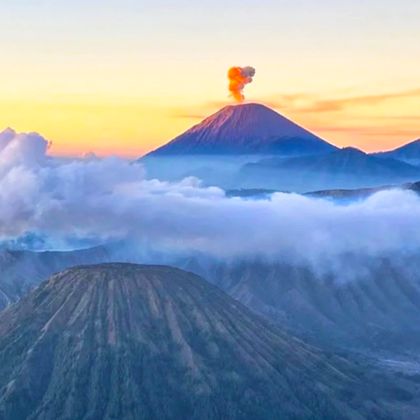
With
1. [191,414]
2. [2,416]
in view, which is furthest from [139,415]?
[2,416]

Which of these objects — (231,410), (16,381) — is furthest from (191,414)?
(16,381)

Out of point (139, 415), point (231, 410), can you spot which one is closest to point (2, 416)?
point (139, 415)

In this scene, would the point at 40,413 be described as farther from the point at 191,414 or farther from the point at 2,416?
the point at 191,414

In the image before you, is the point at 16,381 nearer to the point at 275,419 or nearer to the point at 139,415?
the point at 139,415

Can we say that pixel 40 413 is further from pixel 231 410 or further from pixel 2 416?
pixel 231 410

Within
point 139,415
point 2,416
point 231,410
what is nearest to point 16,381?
point 2,416

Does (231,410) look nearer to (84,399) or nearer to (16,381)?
(84,399)
